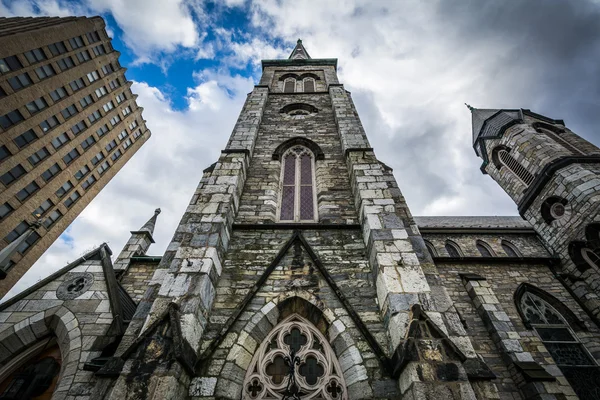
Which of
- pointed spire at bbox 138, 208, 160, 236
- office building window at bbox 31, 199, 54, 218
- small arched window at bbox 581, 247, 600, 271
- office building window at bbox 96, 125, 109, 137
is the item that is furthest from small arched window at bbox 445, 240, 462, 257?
office building window at bbox 96, 125, 109, 137

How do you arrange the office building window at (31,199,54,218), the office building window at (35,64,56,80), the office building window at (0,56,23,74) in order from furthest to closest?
the office building window at (35,64,56,80)
the office building window at (31,199,54,218)
the office building window at (0,56,23,74)

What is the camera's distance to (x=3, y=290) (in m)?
16.8

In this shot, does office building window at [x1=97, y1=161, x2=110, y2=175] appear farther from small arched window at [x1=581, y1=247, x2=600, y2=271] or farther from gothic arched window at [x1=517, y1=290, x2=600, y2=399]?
small arched window at [x1=581, y1=247, x2=600, y2=271]

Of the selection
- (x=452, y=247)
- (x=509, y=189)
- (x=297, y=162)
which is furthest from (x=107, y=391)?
(x=509, y=189)

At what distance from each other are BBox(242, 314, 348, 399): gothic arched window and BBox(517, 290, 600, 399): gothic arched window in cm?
800

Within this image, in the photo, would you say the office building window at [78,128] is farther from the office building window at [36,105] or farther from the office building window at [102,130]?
the office building window at [36,105]

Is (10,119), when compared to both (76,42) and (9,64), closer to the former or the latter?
(9,64)

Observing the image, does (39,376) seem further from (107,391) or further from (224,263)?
(224,263)

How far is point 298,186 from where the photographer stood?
736 centimetres

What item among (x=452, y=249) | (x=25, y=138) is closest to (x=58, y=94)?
(x=25, y=138)

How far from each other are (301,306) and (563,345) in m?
9.33

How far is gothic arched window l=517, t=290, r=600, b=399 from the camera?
7.28 m

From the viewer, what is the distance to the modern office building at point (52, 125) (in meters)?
17.5

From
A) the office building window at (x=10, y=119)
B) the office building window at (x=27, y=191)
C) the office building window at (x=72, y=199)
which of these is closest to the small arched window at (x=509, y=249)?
the office building window at (x=27, y=191)
